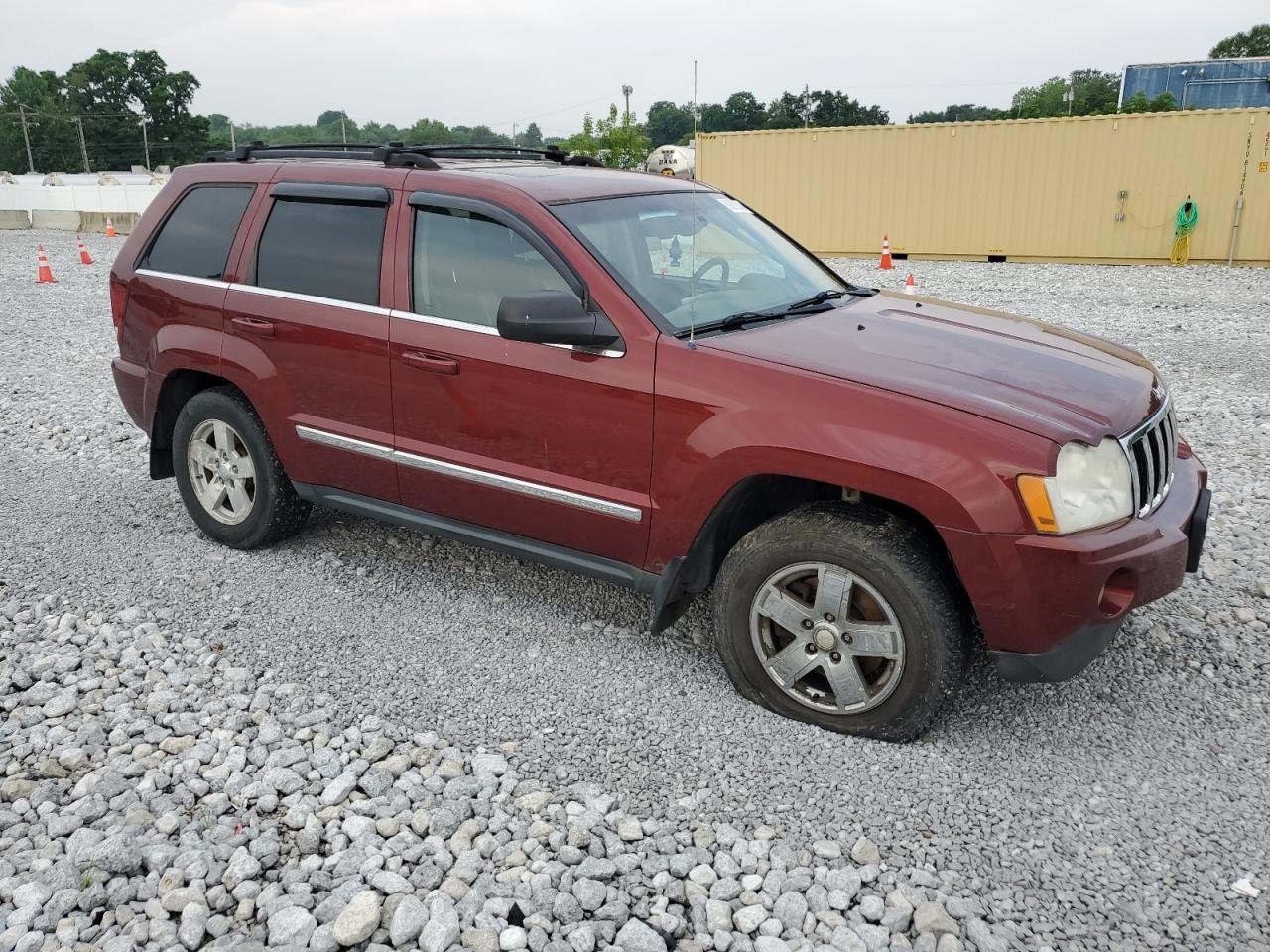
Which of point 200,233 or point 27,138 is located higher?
point 27,138

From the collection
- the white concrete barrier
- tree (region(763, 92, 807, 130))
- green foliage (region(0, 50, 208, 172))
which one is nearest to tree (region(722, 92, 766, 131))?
tree (region(763, 92, 807, 130))

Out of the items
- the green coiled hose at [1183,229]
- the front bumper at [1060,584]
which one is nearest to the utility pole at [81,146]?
the green coiled hose at [1183,229]

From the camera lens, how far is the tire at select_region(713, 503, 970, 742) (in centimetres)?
322

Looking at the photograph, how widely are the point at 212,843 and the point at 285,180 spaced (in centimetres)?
302

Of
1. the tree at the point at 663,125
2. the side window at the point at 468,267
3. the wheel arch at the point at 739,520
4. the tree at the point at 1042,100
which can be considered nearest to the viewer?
the wheel arch at the point at 739,520

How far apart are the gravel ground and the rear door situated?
675 mm

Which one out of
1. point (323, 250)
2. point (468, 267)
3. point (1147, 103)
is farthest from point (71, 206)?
point (1147, 103)

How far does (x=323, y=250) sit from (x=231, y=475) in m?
1.29

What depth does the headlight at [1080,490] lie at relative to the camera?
299 cm

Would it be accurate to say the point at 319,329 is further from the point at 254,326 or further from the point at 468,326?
the point at 468,326

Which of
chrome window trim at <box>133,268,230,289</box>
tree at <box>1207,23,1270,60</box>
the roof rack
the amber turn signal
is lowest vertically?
the amber turn signal

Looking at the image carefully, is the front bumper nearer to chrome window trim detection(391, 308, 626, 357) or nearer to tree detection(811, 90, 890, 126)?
chrome window trim detection(391, 308, 626, 357)

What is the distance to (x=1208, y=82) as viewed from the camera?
42.6 metres

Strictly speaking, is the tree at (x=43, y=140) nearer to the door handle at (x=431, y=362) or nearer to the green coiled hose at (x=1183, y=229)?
the green coiled hose at (x=1183, y=229)
